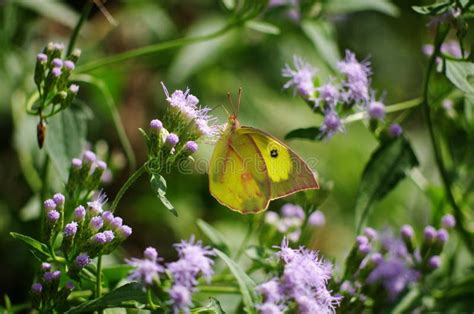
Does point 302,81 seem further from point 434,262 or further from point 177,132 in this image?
point 434,262

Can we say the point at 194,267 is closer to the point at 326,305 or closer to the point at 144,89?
the point at 326,305

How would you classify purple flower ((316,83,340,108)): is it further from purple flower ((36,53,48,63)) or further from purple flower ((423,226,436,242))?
purple flower ((36,53,48,63))

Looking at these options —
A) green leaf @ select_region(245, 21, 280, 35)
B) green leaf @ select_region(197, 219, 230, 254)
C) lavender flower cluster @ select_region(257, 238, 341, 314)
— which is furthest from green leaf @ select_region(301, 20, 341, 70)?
lavender flower cluster @ select_region(257, 238, 341, 314)

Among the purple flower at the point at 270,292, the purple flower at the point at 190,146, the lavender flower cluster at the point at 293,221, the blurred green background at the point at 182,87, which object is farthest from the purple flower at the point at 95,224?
the blurred green background at the point at 182,87

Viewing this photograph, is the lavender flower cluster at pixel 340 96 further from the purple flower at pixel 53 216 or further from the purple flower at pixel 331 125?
the purple flower at pixel 53 216

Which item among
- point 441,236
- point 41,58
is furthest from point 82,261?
point 441,236

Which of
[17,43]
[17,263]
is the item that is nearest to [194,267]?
[17,263]
